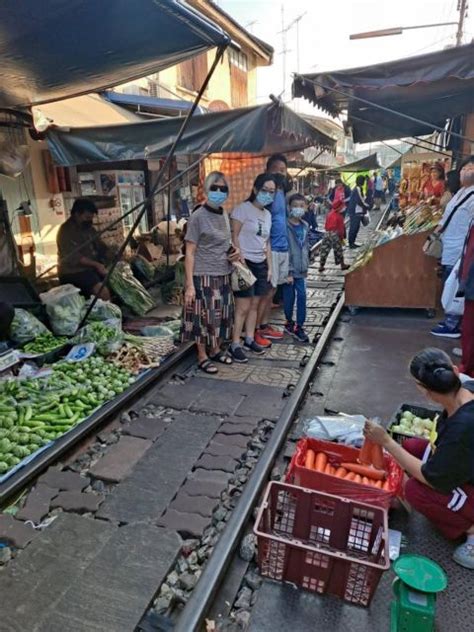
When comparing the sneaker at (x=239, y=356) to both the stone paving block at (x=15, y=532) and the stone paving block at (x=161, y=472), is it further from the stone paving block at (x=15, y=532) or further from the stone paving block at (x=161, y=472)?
the stone paving block at (x=15, y=532)

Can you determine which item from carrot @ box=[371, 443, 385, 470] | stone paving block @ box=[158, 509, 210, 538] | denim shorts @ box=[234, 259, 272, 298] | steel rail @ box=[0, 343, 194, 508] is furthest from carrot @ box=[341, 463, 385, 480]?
denim shorts @ box=[234, 259, 272, 298]

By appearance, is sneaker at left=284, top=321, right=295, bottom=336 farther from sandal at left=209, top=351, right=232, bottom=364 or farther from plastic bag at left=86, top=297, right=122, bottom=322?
plastic bag at left=86, top=297, right=122, bottom=322

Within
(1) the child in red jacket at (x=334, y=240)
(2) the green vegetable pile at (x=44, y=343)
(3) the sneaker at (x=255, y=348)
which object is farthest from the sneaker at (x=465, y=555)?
(1) the child in red jacket at (x=334, y=240)

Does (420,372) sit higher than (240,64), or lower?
lower

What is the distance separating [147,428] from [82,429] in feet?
1.98

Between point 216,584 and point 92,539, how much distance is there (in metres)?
0.93

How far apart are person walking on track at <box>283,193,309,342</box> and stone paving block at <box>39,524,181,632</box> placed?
407 cm

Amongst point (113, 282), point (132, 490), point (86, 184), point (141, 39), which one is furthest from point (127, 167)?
point (132, 490)

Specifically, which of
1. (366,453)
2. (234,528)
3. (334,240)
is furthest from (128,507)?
(334,240)

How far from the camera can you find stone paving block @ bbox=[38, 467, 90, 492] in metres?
3.40

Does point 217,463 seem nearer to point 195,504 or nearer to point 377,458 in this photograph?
point 195,504

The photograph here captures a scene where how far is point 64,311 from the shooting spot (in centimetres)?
606

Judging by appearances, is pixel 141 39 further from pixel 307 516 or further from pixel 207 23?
pixel 307 516

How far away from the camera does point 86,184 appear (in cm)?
902
